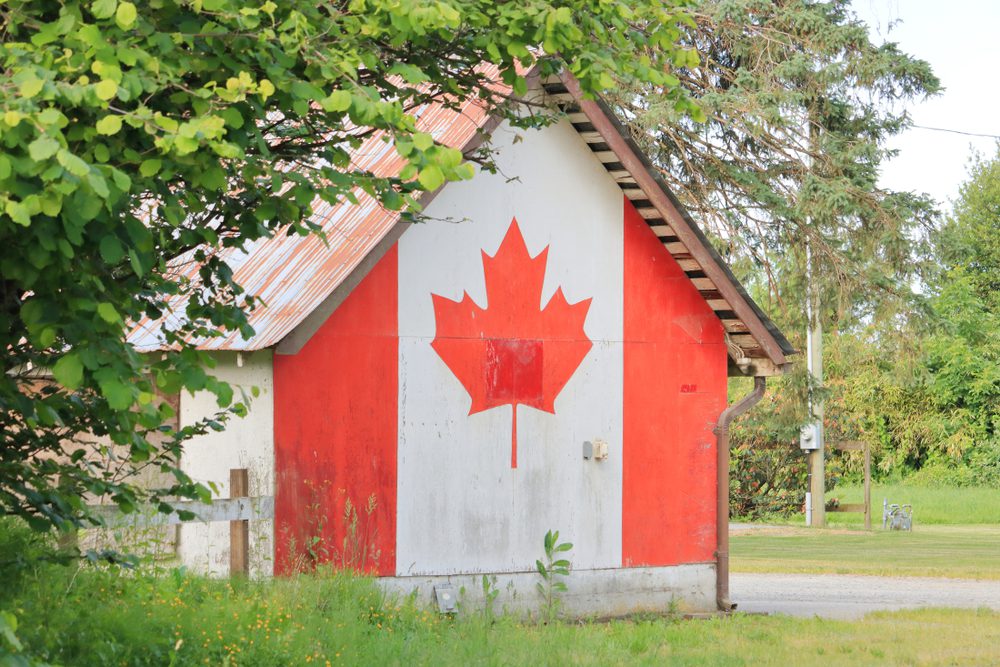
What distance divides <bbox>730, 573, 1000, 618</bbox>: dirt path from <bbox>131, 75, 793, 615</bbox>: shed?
214 cm

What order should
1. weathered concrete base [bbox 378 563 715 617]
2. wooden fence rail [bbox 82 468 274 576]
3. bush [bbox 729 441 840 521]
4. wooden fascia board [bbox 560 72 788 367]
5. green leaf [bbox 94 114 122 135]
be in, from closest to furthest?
green leaf [bbox 94 114 122 135], wooden fence rail [bbox 82 468 274 576], weathered concrete base [bbox 378 563 715 617], wooden fascia board [bbox 560 72 788 367], bush [bbox 729 441 840 521]

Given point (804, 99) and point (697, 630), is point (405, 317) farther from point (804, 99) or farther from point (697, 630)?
point (804, 99)

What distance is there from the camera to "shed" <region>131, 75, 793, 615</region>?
12.1m

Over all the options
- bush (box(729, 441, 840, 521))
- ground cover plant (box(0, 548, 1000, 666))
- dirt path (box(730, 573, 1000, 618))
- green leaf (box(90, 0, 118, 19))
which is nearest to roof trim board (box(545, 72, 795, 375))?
ground cover plant (box(0, 548, 1000, 666))

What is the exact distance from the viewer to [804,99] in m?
22.7

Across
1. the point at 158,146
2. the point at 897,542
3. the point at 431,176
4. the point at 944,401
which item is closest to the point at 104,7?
the point at 158,146

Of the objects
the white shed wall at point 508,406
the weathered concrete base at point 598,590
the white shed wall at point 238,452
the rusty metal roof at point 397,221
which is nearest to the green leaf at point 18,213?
the rusty metal roof at point 397,221

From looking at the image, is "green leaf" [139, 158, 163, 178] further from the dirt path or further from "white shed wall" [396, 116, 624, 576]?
the dirt path

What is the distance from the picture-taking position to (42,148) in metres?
3.91

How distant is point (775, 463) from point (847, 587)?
65.3 ft

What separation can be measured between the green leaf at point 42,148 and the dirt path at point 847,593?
1327 cm

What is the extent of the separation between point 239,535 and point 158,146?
7.29 metres

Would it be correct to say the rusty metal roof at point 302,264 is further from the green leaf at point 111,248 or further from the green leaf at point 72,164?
the green leaf at point 72,164

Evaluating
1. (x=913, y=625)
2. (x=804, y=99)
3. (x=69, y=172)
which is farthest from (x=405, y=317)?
(x=804, y=99)
